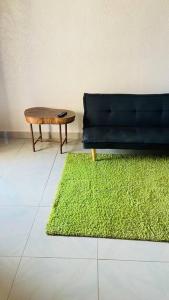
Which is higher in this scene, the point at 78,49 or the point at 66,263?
the point at 78,49

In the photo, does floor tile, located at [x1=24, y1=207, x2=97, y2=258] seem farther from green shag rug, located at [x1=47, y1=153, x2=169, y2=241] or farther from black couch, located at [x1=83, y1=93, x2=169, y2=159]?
black couch, located at [x1=83, y1=93, x2=169, y2=159]

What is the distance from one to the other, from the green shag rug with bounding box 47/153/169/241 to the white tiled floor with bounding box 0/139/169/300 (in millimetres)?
84

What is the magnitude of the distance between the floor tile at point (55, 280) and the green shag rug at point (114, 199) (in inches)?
Result: 10.0

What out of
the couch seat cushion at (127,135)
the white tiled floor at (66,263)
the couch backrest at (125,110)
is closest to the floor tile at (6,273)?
the white tiled floor at (66,263)

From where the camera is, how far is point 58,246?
1662 millimetres

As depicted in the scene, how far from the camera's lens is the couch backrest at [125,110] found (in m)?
2.89

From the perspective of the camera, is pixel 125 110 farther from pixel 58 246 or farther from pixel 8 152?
pixel 58 246

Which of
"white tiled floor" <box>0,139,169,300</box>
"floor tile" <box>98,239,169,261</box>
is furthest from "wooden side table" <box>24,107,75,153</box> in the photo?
"floor tile" <box>98,239,169,261</box>

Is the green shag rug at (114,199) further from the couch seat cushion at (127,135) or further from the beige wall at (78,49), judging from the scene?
the beige wall at (78,49)

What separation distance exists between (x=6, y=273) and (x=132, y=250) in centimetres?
83

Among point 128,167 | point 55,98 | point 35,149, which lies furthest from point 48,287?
point 55,98

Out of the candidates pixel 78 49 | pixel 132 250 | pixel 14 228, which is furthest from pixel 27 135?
pixel 132 250

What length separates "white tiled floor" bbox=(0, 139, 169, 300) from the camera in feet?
4.49

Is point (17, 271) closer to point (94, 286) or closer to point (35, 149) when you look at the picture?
point (94, 286)
